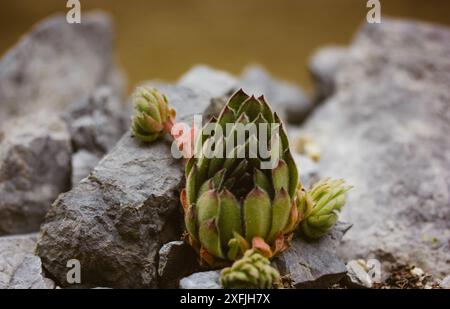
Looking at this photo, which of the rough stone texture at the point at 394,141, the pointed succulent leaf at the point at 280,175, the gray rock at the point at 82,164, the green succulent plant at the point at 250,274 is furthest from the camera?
the gray rock at the point at 82,164

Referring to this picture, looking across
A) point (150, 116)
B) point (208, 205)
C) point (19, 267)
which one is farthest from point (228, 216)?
point (19, 267)

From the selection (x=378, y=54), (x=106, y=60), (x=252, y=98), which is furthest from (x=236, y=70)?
(x=252, y=98)

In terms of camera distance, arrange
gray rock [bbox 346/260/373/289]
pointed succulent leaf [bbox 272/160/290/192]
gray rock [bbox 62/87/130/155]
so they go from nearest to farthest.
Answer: pointed succulent leaf [bbox 272/160/290/192] → gray rock [bbox 346/260/373/289] → gray rock [bbox 62/87/130/155]

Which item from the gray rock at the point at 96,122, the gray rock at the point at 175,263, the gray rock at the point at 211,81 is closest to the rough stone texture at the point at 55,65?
the gray rock at the point at 96,122

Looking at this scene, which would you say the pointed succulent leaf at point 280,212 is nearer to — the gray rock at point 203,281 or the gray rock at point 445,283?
the gray rock at point 203,281

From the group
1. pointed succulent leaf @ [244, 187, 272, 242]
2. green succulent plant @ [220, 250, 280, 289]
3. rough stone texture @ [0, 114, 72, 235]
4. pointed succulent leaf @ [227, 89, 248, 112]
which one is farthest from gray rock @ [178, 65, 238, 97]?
green succulent plant @ [220, 250, 280, 289]

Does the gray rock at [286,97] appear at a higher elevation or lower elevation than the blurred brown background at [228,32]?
lower

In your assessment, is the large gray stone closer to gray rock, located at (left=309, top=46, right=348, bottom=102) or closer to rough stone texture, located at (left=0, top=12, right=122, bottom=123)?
rough stone texture, located at (left=0, top=12, right=122, bottom=123)
